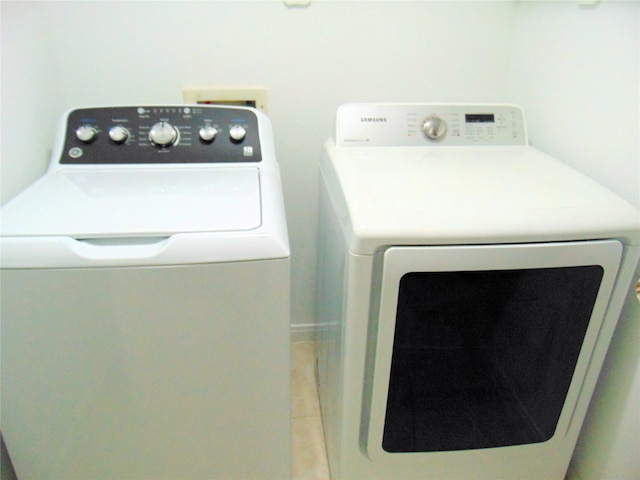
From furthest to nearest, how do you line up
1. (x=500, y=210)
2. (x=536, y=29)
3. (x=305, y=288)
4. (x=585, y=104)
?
(x=305, y=288) < (x=536, y=29) < (x=585, y=104) < (x=500, y=210)

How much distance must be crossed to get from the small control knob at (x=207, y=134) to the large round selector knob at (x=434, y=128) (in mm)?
571

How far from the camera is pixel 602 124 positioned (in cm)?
108

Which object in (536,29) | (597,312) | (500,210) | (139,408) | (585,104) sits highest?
(536,29)

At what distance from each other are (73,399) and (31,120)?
75cm

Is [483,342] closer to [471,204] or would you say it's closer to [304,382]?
[471,204]

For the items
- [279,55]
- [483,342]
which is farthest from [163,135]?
[483,342]

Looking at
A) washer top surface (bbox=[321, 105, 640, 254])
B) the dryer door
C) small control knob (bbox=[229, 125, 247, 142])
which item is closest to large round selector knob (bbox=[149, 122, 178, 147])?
small control knob (bbox=[229, 125, 247, 142])

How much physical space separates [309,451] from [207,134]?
0.97m

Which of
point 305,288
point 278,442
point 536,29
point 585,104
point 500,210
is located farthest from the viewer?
point 305,288

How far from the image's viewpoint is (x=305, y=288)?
1.76 meters

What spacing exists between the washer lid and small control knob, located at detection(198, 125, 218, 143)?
3.8 inches

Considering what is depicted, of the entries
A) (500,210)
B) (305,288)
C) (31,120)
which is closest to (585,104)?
(500,210)

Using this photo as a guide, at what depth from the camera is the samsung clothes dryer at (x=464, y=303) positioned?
839 mm

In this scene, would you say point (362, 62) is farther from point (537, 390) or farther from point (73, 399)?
point (73, 399)
